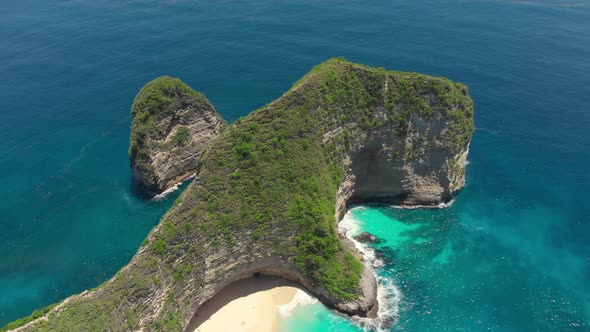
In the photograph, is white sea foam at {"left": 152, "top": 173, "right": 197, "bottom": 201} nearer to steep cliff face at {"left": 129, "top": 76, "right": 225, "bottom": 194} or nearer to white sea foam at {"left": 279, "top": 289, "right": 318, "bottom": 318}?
steep cliff face at {"left": 129, "top": 76, "right": 225, "bottom": 194}

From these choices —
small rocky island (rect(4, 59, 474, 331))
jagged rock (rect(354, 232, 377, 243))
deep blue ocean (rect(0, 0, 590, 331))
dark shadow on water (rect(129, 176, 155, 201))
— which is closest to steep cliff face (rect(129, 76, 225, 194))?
small rocky island (rect(4, 59, 474, 331))

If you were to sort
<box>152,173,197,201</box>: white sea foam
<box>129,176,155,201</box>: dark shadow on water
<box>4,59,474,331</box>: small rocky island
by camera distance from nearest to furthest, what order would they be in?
1. <box>4,59,474,331</box>: small rocky island
2. <box>152,173,197,201</box>: white sea foam
3. <box>129,176,155,201</box>: dark shadow on water

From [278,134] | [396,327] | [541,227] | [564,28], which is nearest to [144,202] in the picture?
[278,134]

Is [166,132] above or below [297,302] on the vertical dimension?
above

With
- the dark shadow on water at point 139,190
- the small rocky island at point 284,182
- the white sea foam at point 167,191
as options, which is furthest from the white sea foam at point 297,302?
the dark shadow on water at point 139,190

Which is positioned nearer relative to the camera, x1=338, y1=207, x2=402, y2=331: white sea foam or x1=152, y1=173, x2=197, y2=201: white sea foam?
x1=338, y1=207, x2=402, y2=331: white sea foam

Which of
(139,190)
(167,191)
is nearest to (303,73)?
(167,191)

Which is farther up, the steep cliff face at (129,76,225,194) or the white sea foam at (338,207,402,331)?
the steep cliff face at (129,76,225,194)

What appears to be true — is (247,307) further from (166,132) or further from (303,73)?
(303,73)
